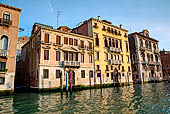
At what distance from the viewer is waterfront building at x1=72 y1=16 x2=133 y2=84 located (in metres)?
24.2

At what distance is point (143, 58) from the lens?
3522 cm

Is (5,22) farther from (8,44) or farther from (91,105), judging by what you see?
(91,105)

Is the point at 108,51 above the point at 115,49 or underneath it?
underneath

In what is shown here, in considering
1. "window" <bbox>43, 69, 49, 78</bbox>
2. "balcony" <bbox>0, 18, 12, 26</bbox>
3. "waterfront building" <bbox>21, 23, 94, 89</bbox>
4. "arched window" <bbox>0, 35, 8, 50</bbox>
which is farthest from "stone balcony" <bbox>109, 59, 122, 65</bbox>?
"balcony" <bbox>0, 18, 12, 26</bbox>

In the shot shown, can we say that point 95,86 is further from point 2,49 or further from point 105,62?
point 2,49

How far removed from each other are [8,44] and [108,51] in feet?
57.5

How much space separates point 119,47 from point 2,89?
2301 cm

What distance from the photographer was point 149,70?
35.8 meters

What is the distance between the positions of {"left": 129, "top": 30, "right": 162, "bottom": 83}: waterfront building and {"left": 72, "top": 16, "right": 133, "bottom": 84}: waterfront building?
505cm

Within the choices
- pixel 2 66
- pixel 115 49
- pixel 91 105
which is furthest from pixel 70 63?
pixel 91 105

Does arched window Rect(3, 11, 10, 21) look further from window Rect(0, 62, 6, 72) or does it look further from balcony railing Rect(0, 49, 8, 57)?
window Rect(0, 62, 6, 72)

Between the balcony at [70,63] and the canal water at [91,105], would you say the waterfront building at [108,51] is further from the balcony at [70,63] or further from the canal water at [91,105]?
the canal water at [91,105]

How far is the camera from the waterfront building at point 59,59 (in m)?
17.6

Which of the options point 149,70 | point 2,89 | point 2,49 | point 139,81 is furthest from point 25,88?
point 149,70
